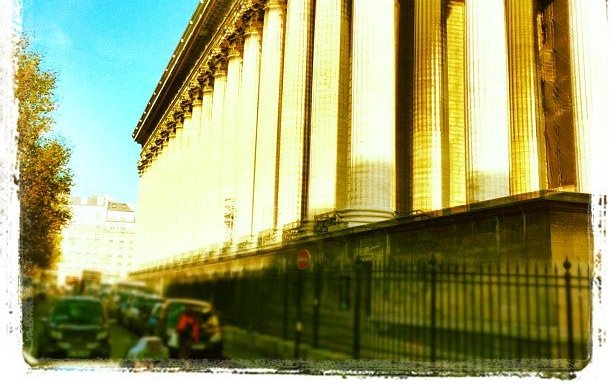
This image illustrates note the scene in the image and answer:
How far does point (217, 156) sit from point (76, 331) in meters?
30.4

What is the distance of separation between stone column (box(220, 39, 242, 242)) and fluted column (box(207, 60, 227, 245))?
33.6 inches

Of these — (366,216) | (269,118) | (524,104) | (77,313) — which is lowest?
(77,313)

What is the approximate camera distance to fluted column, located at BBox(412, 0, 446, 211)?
82.7ft

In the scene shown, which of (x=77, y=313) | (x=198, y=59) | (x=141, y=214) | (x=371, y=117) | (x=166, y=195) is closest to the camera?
(x=77, y=313)

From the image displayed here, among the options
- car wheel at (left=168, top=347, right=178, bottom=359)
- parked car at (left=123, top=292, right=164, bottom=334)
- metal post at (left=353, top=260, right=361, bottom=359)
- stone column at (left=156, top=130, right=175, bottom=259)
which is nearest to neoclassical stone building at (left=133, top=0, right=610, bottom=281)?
metal post at (left=353, top=260, right=361, bottom=359)

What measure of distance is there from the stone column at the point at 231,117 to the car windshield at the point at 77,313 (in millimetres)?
21901

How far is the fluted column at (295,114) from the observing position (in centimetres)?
2753

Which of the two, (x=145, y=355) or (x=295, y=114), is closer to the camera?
(x=145, y=355)

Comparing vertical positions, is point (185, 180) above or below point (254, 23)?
below

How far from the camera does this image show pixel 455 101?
87.2 feet

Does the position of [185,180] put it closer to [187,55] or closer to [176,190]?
[176,190]

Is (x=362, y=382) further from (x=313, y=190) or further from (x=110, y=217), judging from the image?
(x=110, y=217)

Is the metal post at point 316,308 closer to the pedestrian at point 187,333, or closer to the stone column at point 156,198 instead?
the pedestrian at point 187,333

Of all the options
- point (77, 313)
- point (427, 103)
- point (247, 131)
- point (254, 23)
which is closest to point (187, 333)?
point (77, 313)
